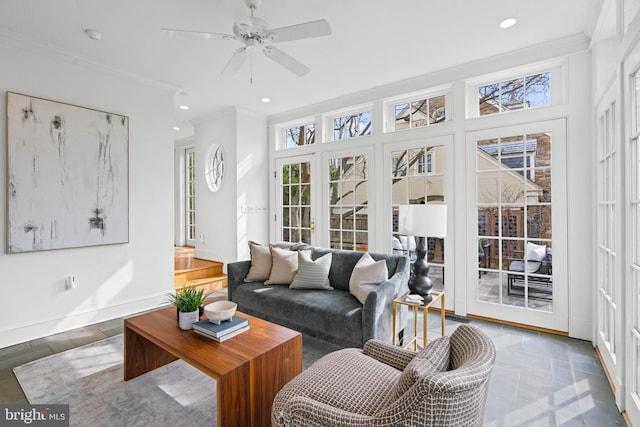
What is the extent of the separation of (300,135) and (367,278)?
3.19 metres

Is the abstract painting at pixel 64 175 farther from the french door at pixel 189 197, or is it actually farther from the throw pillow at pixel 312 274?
the french door at pixel 189 197

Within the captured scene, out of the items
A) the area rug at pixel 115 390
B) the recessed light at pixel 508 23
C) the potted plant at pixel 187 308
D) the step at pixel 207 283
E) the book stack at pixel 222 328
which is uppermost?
the recessed light at pixel 508 23

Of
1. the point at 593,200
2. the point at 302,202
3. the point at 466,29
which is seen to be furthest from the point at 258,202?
the point at 593,200

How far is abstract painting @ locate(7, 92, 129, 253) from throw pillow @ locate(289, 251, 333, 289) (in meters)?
2.12

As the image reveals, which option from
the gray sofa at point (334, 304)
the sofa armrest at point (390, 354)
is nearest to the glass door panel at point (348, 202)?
the gray sofa at point (334, 304)

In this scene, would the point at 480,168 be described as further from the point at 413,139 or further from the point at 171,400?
the point at 171,400

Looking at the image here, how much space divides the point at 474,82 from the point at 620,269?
7.93 feet

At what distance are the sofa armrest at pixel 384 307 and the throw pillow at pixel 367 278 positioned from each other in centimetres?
8

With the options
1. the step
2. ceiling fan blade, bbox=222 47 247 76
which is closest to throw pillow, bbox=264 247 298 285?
A: the step

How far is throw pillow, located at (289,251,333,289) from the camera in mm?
3133

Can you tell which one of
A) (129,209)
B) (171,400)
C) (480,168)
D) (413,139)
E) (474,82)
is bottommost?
(171,400)

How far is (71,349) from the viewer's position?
2799 millimetres

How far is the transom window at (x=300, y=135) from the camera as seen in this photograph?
5.10 meters

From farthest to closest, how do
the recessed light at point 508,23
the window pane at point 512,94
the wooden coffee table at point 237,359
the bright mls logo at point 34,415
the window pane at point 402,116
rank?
the window pane at point 402,116 → the window pane at point 512,94 → the recessed light at point 508,23 → the bright mls logo at point 34,415 → the wooden coffee table at point 237,359
